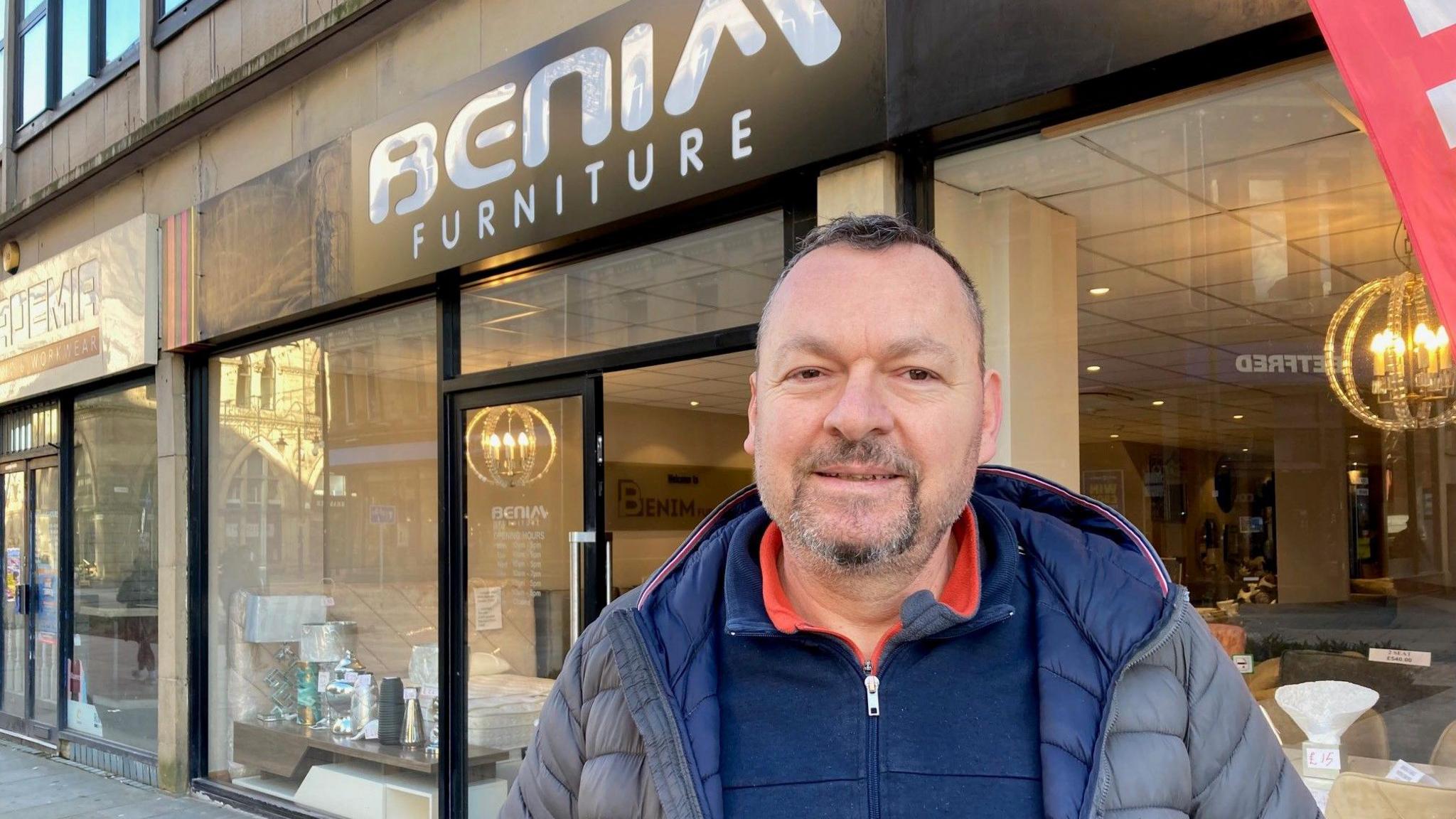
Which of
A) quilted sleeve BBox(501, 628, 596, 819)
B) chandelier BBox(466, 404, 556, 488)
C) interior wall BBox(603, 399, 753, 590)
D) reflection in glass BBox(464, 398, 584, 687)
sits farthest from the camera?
interior wall BBox(603, 399, 753, 590)

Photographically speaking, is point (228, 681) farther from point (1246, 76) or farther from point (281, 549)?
point (1246, 76)

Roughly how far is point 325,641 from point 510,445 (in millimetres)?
2226

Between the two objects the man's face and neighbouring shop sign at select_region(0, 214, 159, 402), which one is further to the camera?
neighbouring shop sign at select_region(0, 214, 159, 402)

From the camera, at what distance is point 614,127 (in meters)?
4.43

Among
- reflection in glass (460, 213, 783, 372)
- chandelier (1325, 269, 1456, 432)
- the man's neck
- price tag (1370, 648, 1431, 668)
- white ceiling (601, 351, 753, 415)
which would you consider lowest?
price tag (1370, 648, 1431, 668)

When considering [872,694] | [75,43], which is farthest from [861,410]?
[75,43]

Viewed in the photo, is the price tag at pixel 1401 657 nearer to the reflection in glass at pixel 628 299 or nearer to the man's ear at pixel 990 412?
the reflection in glass at pixel 628 299

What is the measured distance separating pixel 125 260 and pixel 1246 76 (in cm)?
715

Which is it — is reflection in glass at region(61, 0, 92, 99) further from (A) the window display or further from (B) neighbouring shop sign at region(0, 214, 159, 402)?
(A) the window display

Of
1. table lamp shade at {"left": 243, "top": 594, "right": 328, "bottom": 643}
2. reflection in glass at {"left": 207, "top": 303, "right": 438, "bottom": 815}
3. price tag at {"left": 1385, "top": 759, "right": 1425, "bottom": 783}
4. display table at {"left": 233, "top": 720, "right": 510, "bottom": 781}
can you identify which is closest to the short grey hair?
price tag at {"left": 1385, "top": 759, "right": 1425, "bottom": 783}

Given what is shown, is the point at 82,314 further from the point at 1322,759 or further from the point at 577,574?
the point at 1322,759

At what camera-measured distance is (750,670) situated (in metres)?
1.58

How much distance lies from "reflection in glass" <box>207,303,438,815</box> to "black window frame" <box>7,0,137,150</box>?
2.81m

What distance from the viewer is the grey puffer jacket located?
1.40 meters
